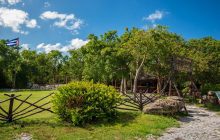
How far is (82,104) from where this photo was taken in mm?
12258

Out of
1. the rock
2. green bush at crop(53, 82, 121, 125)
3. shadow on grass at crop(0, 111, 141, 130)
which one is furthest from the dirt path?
green bush at crop(53, 82, 121, 125)

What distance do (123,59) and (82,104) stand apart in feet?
68.0

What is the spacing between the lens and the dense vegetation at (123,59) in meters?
21.8

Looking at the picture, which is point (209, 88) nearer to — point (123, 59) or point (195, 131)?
point (123, 59)

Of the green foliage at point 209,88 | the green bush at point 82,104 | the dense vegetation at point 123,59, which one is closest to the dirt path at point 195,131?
the green bush at point 82,104

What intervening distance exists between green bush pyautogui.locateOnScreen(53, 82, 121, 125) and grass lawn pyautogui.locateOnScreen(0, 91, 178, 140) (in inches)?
17.2

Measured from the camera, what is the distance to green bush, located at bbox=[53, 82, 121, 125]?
11867mm

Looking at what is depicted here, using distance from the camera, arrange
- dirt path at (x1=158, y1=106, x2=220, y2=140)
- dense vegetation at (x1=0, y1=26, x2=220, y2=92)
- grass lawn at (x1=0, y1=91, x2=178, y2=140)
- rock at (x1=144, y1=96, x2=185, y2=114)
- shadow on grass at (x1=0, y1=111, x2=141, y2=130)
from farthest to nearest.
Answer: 1. dense vegetation at (x1=0, y1=26, x2=220, y2=92)
2. rock at (x1=144, y1=96, x2=185, y2=114)
3. shadow on grass at (x1=0, y1=111, x2=141, y2=130)
4. dirt path at (x1=158, y1=106, x2=220, y2=140)
5. grass lawn at (x1=0, y1=91, x2=178, y2=140)

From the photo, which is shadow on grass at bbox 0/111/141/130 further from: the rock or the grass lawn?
the rock

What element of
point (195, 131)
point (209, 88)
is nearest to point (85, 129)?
point (195, 131)

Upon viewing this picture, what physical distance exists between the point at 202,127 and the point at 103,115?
4906 millimetres

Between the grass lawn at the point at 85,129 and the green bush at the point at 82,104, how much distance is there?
437 millimetres

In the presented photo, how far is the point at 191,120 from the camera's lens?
1434 centimetres

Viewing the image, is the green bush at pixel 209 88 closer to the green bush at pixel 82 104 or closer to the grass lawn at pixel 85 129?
the grass lawn at pixel 85 129
